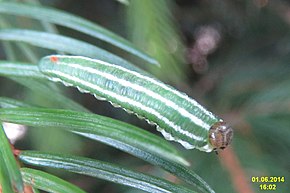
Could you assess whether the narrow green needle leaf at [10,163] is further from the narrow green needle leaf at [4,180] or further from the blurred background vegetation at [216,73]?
the blurred background vegetation at [216,73]

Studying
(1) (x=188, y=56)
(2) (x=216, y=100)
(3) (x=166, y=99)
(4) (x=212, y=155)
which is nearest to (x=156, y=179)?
(3) (x=166, y=99)

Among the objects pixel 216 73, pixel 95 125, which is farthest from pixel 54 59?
pixel 216 73

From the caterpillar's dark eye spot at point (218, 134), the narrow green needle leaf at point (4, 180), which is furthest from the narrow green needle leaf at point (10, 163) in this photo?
the caterpillar's dark eye spot at point (218, 134)

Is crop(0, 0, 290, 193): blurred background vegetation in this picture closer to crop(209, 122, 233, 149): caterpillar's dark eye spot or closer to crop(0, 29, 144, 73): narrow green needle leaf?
crop(0, 29, 144, 73): narrow green needle leaf

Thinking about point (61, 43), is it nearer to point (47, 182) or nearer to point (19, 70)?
point (19, 70)

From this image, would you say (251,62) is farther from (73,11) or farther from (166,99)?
(166,99)

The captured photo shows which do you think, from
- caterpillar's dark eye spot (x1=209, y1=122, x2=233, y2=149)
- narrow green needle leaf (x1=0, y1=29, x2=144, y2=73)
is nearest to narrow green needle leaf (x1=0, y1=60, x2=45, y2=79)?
narrow green needle leaf (x1=0, y1=29, x2=144, y2=73)

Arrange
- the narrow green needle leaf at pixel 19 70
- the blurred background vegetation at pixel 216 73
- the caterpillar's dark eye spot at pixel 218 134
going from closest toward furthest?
the caterpillar's dark eye spot at pixel 218 134 → the narrow green needle leaf at pixel 19 70 → the blurred background vegetation at pixel 216 73
